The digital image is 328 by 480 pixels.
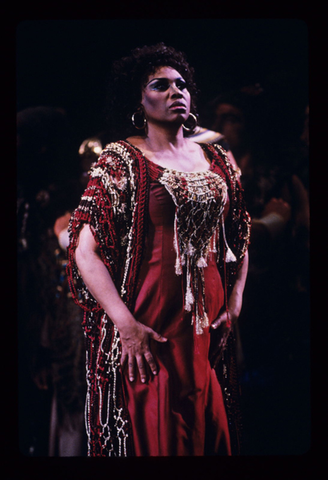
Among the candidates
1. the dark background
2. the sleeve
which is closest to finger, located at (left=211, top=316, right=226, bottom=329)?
the sleeve

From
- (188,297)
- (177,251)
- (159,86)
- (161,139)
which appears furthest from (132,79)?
(188,297)

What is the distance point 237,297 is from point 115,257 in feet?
1.40

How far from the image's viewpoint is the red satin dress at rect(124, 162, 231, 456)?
1.37 m

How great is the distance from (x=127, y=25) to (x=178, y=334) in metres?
1.03

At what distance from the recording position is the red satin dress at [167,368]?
4.50 feet

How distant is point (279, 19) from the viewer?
4.85 feet

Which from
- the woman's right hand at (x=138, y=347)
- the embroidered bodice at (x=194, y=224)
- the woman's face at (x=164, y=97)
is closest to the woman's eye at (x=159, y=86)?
the woman's face at (x=164, y=97)

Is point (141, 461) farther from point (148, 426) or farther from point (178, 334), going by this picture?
point (178, 334)

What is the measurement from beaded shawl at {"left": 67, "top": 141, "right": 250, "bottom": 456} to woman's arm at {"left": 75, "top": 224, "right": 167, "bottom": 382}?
0.07 ft

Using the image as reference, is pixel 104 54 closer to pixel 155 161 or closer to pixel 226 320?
pixel 155 161

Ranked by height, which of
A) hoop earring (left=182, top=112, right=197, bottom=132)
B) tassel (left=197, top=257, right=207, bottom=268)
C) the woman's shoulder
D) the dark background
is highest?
the dark background

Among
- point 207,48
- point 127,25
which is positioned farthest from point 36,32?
point 207,48

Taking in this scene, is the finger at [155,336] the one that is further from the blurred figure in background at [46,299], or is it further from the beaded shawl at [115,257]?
the blurred figure in background at [46,299]

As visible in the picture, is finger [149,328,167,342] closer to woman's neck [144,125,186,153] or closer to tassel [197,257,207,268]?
tassel [197,257,207,268]
